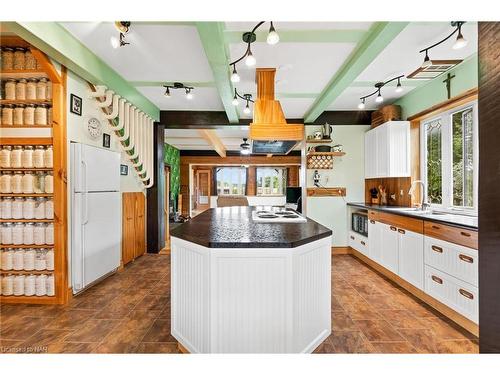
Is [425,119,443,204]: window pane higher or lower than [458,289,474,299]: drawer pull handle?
higher

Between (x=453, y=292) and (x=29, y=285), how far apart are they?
4158 mm

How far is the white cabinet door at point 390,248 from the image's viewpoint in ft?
10.9

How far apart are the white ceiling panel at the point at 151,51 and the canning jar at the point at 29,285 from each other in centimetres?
249

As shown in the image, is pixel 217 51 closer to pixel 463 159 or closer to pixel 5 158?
pixel 5 158

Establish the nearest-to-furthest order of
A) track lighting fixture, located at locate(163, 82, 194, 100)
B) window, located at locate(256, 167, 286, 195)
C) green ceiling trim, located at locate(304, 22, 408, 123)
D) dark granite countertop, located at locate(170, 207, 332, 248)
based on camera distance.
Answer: dark granite countertop, located at locate(170, 207, 332, 248) → green ceiling trim, located at locate(304, 22, 408, 123) → track lighting fixture, located at locate(163, 82, 194, 100) → window, located at locate(256, 167, 286, 195)

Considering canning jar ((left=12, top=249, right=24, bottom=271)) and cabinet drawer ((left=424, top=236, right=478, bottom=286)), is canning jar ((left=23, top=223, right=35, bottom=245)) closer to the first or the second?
Result: canning jar ((left=12, top=249, right=24, bottom=271))

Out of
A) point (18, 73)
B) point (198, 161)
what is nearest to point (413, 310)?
point (18, 73)

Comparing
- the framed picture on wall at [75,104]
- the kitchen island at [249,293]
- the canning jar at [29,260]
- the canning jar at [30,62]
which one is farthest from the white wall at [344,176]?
the canning jar at [30,62]

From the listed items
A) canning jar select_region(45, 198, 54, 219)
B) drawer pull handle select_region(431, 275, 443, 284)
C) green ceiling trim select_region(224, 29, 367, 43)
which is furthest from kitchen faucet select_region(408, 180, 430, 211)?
canning jar select_region(45, 198, 54, 219)

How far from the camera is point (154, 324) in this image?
2.36 metres

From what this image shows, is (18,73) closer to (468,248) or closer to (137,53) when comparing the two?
(137,53)

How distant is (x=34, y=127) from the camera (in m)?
2.77

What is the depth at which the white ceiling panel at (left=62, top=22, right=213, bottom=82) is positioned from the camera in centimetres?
239

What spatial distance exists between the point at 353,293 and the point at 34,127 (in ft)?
13.0
